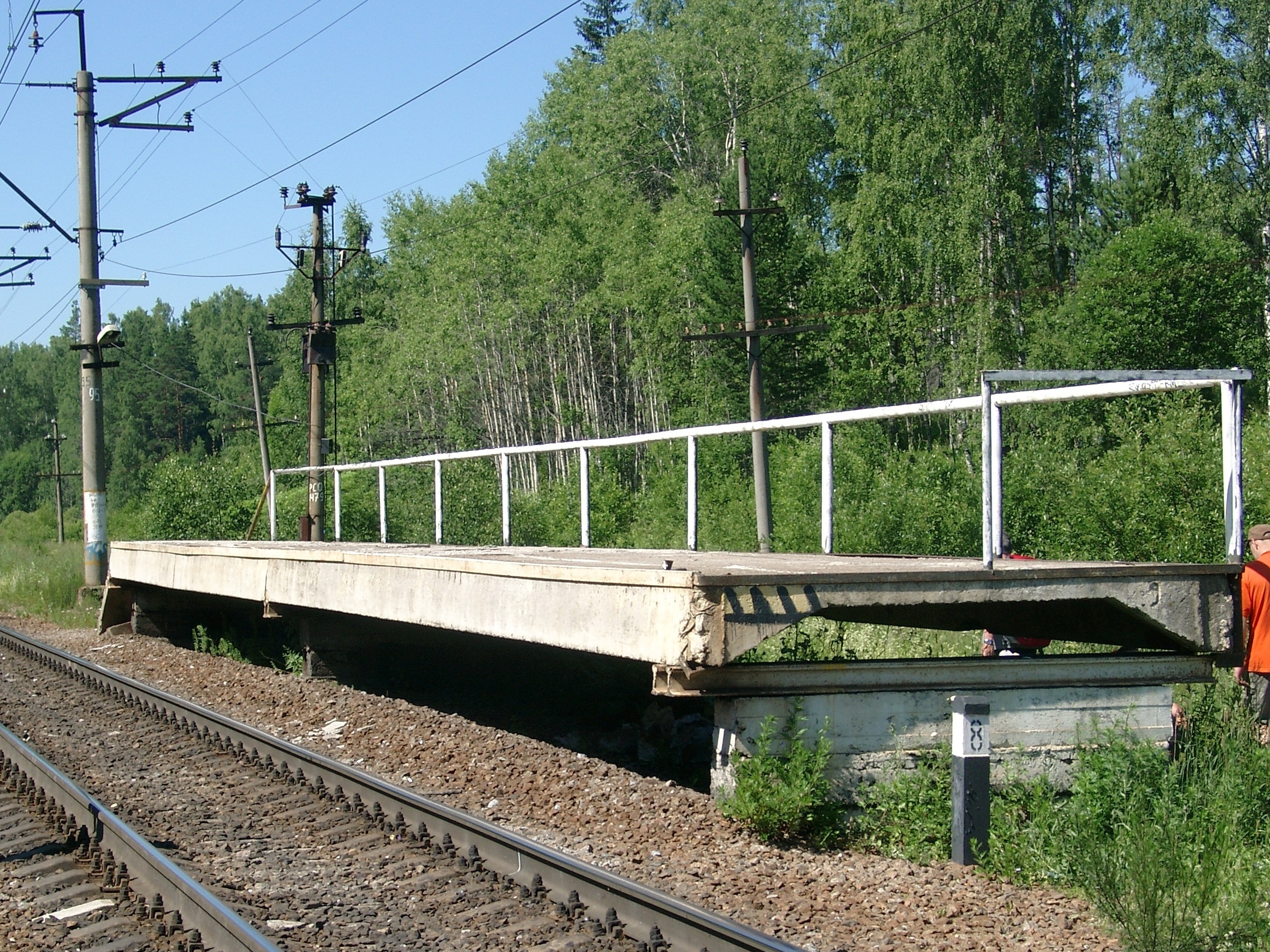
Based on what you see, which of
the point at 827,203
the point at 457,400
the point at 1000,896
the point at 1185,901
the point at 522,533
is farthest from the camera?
the point at 457,400

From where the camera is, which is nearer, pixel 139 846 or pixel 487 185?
pixel 139 846

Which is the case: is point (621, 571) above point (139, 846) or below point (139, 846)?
above

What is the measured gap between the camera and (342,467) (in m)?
15.5

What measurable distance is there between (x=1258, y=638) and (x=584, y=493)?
5755 millimetres

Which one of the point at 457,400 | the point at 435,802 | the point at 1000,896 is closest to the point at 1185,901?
the point at 1000,896

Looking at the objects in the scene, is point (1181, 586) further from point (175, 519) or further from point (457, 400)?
point (457, 400)

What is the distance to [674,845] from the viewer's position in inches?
257

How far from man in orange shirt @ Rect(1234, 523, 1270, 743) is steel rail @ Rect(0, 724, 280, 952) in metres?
5.53

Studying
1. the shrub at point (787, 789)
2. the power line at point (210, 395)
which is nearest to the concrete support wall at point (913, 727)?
the shrub at point (787, 789)

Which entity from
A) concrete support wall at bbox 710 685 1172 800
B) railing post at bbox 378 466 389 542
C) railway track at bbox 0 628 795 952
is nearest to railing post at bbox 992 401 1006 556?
concrete support wall at bbox 710 685 1172 800

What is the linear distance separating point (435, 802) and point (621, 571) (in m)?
1.73

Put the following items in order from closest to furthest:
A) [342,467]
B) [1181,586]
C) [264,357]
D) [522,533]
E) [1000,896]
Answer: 1. [1000,896]
2. [1181,586]
3. [342,467]
4. [522,533]
5. [264,357]

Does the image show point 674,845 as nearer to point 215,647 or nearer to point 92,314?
point 215,647

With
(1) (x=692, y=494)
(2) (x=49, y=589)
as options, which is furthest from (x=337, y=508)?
(2) (x=49, y=589)
